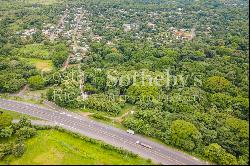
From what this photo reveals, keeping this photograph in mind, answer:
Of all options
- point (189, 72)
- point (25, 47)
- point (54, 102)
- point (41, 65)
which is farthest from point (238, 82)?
point (25, 47)

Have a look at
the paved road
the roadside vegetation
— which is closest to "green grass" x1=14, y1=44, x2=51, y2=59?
the paved road

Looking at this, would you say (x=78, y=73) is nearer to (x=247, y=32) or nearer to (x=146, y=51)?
(x=146, y=51)

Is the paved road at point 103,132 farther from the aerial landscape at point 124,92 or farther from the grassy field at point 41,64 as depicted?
the grassy field at point 41,64

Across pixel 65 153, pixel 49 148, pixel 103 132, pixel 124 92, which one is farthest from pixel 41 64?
pixel 65 153

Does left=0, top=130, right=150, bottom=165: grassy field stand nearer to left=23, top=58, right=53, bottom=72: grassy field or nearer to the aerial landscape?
the aerial landscape

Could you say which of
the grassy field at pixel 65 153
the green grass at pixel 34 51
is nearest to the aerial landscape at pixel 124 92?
the grassy field at pixel 65 153

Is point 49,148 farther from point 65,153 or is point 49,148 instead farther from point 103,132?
point 103,132
